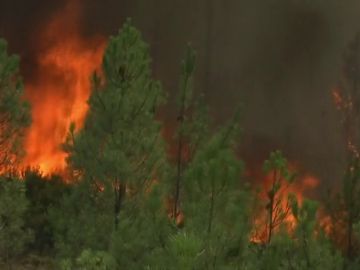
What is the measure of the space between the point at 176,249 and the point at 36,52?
1367cm

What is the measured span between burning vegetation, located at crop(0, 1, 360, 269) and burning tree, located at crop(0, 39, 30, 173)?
2 centimetres

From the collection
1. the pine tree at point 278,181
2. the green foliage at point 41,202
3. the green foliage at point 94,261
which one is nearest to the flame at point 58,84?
the green foliage at point 41,202

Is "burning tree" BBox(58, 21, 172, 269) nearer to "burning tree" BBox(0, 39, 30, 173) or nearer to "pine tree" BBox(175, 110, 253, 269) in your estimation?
"burning tree" BBox(0, 39, 30, 173)

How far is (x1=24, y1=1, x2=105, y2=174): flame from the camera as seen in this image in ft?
57.6

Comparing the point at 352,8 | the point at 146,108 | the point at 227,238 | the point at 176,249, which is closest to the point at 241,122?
the point at 352,8

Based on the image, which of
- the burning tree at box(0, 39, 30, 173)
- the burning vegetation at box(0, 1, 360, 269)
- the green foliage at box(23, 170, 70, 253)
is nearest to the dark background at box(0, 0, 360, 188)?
the green foliage at box(23, 170, 70, 253)

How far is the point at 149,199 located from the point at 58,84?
11.5m

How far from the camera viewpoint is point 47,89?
1767 centimetres

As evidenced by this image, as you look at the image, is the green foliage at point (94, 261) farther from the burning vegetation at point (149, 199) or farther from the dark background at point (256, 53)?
the dark background at point (256, 53)

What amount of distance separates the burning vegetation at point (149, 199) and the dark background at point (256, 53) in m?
5.49

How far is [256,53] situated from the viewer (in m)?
17.7

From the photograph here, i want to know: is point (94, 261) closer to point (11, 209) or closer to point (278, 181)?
point (278, 181)

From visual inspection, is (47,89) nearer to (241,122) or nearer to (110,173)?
(241,122)

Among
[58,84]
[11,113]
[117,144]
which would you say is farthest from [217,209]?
[58,84]
